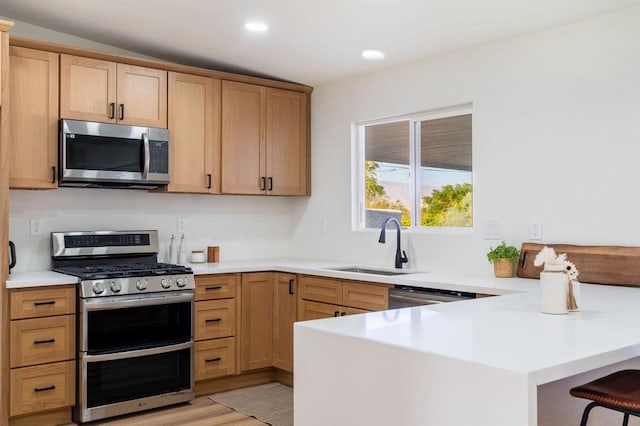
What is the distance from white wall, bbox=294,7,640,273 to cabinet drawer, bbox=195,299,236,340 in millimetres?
1081

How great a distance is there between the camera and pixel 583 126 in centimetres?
321

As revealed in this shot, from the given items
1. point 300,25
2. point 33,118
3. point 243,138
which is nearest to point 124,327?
point 33,118

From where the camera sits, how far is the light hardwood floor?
349 centimetres

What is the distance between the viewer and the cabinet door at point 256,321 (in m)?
4.20

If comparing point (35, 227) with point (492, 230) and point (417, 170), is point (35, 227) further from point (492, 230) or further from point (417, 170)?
point (492, 230)

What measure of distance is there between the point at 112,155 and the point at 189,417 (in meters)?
1.70

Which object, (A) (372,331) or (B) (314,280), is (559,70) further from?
(A) (372,331)

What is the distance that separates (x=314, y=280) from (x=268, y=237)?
1.12 metres

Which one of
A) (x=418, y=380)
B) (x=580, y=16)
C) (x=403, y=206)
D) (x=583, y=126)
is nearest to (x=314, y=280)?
(x=403, y=206)

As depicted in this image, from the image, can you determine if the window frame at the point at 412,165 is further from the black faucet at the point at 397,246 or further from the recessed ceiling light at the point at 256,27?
the recessed ceiling light at the point at 256,27

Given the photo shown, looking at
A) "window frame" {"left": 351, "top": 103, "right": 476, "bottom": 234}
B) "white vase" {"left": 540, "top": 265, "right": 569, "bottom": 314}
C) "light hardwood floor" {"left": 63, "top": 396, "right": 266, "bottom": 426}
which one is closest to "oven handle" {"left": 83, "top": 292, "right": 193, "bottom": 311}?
"light hardwood floor" {"left": 63, "top": 396, "right": 266, "bottom": 426}

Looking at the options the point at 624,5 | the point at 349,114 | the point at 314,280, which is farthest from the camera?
the point at 349,114

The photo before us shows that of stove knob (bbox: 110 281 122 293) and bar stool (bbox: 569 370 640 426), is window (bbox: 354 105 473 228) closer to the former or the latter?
stove knob (bbox: 110 281 122 293)

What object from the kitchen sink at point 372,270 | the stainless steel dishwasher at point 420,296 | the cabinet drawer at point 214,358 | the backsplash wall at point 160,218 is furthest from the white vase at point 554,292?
the backsplash wall at point 160,218
